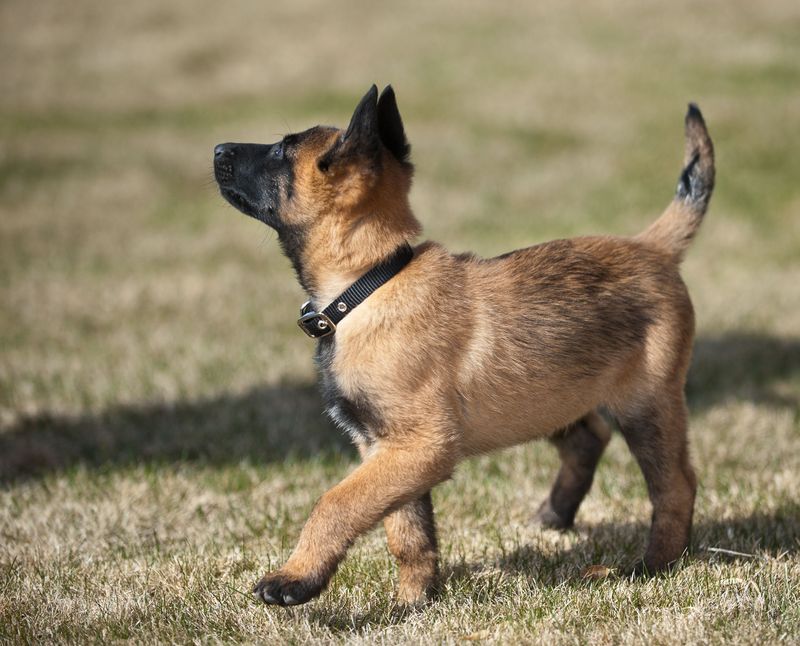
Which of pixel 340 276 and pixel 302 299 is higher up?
pixel 340 276

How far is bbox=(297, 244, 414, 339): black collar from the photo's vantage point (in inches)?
146

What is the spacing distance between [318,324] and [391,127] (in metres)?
0.80

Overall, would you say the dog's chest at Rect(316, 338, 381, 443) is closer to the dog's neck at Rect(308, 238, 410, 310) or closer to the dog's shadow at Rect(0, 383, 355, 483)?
the dog's neck at Rect(308, 238, 410, 310)

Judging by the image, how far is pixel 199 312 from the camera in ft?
30.1

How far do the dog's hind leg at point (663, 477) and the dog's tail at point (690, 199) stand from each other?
0.77m

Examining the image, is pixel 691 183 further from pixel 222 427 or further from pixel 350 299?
pixel 222 427

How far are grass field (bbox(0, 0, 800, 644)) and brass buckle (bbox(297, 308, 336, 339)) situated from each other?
3.39 feet

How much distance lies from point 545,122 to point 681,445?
11829mm

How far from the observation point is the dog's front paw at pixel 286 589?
3297mm

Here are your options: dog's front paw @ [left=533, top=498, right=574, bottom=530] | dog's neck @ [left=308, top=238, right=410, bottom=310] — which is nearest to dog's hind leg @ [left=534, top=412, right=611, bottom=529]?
dog's front paw @ [left=533, top=498, right=574, bottom=530]

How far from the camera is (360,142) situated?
3.67m

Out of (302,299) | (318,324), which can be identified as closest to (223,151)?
(318,324)

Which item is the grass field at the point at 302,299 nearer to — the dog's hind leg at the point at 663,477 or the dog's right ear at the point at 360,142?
the dog's hind leg at the point at 663,477

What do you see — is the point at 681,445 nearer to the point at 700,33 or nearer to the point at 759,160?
the point at 759,160
